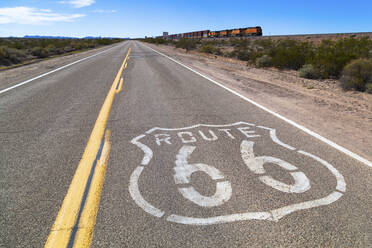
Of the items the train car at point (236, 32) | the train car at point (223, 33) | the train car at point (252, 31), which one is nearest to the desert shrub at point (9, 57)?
the train car at point (252, 31)

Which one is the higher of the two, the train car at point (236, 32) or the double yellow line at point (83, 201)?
the train car at point (236, 32)

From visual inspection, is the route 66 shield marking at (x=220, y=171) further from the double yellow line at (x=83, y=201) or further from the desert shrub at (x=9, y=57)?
the desert shrub at (x=9, y=57)

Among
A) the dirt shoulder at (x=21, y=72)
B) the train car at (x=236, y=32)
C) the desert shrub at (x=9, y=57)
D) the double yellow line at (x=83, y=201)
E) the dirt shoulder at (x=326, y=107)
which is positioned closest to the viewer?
the double yellow line at (x=83, y=201)

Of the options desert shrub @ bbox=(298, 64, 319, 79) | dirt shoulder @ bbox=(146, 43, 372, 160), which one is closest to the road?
dirt shoulder @ bbox=(146, 43, 372, 160)

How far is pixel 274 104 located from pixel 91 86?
6669 mm

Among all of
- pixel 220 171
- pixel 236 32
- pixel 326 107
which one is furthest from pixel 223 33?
pixel 220 171

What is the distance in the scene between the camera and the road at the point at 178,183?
224 centimetres

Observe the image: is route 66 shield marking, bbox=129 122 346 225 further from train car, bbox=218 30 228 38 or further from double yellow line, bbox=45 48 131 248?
train car, bbox=218 30 228 38

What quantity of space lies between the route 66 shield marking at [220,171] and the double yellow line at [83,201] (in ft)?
1.46

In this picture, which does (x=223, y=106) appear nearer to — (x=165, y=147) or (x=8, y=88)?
(x=165, y=147)

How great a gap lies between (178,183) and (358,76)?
1001cm

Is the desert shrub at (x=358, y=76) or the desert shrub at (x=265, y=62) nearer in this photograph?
the desert shrub at (x=358, y=76)

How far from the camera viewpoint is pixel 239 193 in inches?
112

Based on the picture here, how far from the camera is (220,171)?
3314 millimetres
